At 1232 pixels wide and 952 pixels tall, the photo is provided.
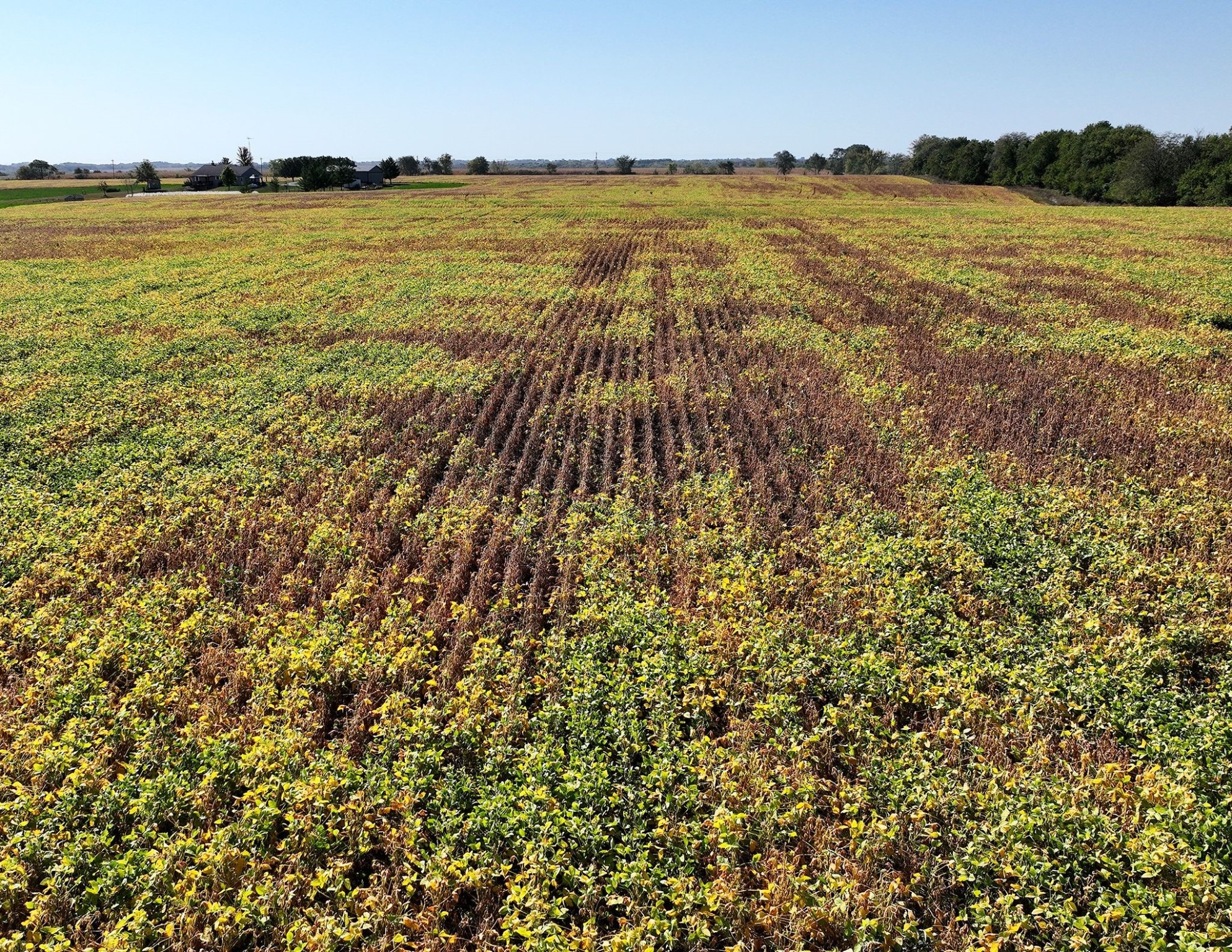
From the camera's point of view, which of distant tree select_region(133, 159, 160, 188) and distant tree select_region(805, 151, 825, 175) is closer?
distant tree select_region(133, 159, 160, 188)

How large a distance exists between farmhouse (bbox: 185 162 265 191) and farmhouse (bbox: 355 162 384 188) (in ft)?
57.4

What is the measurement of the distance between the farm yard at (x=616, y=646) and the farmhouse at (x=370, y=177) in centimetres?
11380

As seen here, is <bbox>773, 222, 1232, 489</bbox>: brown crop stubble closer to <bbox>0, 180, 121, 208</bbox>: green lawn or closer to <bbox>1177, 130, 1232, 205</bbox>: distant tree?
<bbox>1177, 130, 1232, 205</bbox>: distant tree

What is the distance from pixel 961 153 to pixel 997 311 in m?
127

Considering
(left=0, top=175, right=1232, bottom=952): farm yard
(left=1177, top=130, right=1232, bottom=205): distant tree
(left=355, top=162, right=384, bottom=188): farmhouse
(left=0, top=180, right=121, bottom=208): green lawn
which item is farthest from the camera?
(left=355, top=162, right=384, bottom=188): farmhouse

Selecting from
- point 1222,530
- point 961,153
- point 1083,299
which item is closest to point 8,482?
point 1222,530

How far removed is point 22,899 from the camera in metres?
4.97

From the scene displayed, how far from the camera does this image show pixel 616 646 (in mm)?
7652

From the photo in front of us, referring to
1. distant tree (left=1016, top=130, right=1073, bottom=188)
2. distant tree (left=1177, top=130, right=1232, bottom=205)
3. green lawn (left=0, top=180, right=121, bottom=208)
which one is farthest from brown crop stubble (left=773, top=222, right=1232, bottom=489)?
distant tree (left=1016, top=130, right=1073, bottom=188)

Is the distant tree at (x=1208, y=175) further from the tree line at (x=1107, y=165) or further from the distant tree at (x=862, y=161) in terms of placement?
the distant tree at (x=862, y=161)

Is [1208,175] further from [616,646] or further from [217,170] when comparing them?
[217,170]

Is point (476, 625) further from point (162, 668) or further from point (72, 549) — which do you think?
point (72, 549)

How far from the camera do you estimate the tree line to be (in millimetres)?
79312

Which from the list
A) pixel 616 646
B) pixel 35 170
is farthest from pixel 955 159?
pixel 35 170
